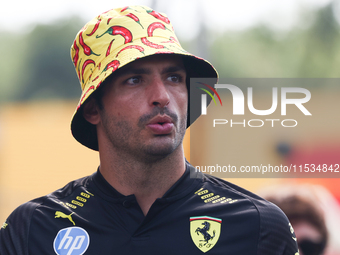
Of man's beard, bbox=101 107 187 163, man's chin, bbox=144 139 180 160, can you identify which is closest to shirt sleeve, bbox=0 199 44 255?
man's beard, bbox=101 107 187 163

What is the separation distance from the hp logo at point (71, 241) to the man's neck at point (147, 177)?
11.0 inches

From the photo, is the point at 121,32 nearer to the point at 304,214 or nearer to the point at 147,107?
the point at 147,107

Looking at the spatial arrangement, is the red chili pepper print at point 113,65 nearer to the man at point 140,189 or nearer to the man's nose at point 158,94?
the man at point 140,189

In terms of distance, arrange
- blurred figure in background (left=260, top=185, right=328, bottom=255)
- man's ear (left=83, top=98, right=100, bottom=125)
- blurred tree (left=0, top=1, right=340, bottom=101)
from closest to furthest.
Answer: man's ear (left=83, top=98, right=100, bottom=125), blurred figure in background (left=260, top=185, right=328, bottom=255), blurred tree (left=0, top=1, right=340, bottom=101)

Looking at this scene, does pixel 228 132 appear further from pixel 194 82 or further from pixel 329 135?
pixel 194 82

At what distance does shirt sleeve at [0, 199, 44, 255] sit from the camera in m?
1.91

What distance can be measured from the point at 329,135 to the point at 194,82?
7.76ft

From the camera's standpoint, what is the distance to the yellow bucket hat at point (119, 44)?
1.91 metres

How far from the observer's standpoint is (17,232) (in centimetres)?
196

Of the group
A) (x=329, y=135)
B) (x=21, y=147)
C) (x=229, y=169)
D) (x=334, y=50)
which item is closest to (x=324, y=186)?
(x=329, y=135)

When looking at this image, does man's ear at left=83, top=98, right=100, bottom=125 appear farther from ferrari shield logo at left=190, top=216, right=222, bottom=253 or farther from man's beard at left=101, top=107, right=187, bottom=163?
ferrari shield logo at left=190, top=216, right=222, bottom=253

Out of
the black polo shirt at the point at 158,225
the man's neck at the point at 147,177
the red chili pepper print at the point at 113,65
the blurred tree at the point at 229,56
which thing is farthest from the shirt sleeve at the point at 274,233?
the blurred tree at the point at 229,56

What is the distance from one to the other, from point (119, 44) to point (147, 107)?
1.21 feet

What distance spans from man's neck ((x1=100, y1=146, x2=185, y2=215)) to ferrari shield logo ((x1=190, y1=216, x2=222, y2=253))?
225 millimetres
